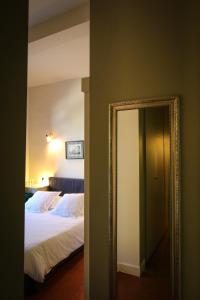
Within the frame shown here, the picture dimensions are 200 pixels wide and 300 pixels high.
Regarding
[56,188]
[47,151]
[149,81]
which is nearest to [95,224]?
[149,81]

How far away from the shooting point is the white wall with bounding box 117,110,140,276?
1.77m

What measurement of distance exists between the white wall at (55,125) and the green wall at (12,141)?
4185 millimetres

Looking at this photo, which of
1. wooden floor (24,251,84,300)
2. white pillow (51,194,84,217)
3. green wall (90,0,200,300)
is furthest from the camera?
white pillow (51,194,84,217)

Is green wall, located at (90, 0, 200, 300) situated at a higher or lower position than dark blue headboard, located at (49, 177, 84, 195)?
higher

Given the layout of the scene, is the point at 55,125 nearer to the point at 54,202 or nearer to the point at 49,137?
the point at 49,137

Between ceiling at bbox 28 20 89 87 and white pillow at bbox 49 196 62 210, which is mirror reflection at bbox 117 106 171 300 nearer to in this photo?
ceiling at bbox 28 20 89 87

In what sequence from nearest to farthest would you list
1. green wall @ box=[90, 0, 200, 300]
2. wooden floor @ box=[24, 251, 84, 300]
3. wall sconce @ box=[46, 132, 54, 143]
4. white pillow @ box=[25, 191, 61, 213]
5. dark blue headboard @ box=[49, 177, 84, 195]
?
green wall @ box=[90, 0, 200, 300]
wooden floor @ box=[24, 251, 84, 300]
white pillow @ box=[25, 191, 61, 213]
dark blue headboard @ box=[49, 177, 84, 195]
wall sconce @ box=[46, 132, 54, 143]

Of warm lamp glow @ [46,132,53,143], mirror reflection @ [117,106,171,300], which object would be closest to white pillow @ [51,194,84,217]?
warm lamp glow @ [46,132,53,143]

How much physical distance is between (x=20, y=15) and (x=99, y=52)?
1.24 m

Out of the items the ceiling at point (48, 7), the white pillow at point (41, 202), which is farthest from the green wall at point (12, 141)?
the white pillow at point (41, 202)

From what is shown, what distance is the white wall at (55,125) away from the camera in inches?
196

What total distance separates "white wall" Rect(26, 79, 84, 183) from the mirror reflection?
3.15 meters

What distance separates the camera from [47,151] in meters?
5.36

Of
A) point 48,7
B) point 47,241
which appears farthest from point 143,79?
point 47,241
